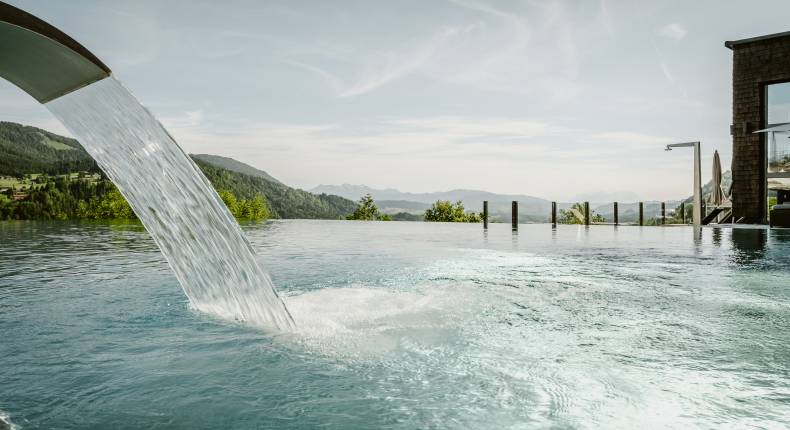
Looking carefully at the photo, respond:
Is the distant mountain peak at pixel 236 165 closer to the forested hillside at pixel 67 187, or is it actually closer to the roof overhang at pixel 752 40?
the forested hillside at pixel 67 187

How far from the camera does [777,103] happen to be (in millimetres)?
15234

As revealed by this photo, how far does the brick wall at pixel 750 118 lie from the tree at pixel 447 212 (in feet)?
61.3

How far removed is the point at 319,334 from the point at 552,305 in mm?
1738

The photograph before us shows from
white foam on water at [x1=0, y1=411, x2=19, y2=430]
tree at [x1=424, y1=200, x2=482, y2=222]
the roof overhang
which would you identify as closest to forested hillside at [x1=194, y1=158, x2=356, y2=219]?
tree at [x1=424, y1=200, x2=482, y2=222]

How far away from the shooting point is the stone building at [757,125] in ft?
49.4

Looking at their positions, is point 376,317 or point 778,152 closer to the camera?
point 376,317

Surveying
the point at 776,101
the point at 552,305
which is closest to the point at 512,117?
the point at 776,101

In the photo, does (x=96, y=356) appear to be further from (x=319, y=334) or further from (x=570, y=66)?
(x=570, y=66)

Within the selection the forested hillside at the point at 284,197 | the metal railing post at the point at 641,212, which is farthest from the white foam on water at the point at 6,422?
the forested hillside at the point at 284,197

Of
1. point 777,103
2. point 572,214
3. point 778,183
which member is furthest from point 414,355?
point 572,214

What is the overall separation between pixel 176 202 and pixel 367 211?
34.2 meters

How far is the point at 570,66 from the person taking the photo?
18.7 meters

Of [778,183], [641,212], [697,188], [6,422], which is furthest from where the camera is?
[641,212]

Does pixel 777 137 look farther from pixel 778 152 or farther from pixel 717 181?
pixel 717 181
